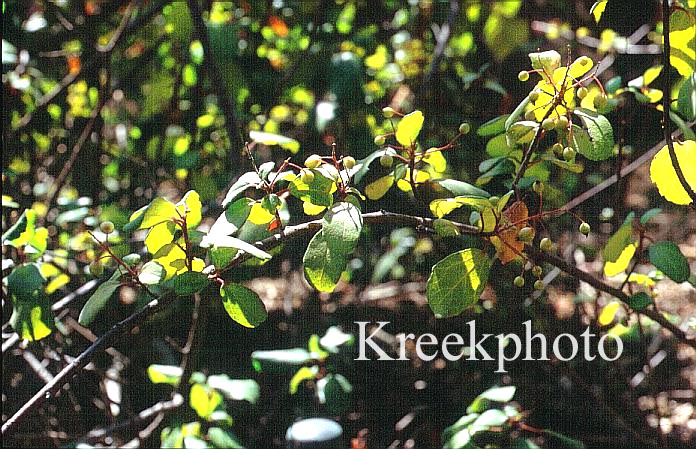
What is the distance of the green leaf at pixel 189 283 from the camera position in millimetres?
689

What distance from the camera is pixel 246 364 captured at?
1359 mm

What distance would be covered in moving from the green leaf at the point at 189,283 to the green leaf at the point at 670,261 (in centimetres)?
48

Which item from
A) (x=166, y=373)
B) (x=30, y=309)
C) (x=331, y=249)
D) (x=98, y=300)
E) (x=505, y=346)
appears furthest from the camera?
(x=505, y=346)

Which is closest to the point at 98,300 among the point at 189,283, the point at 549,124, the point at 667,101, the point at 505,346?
the point at 189,283

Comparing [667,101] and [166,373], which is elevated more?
[667,101]

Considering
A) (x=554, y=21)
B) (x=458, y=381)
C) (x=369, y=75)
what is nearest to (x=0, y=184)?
(x=369, y=75)

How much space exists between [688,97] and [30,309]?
787mm

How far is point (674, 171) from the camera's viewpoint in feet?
2.54

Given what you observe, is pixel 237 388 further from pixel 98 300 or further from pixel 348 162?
pixel 348 162

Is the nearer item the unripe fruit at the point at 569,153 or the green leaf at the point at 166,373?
the unripe fruit at the point at 569,153

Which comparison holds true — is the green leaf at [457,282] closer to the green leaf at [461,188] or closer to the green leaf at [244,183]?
the green leaf at [461,188]

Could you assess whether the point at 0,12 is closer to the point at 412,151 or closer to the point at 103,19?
the point at 103,19

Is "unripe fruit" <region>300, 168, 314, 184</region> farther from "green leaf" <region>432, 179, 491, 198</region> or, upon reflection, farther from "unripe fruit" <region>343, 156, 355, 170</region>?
"green leaf" <region>432, 179, 491, 198</region>

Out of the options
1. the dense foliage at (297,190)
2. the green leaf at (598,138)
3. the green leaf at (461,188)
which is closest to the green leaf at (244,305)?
the dense foliage at (297,190)
